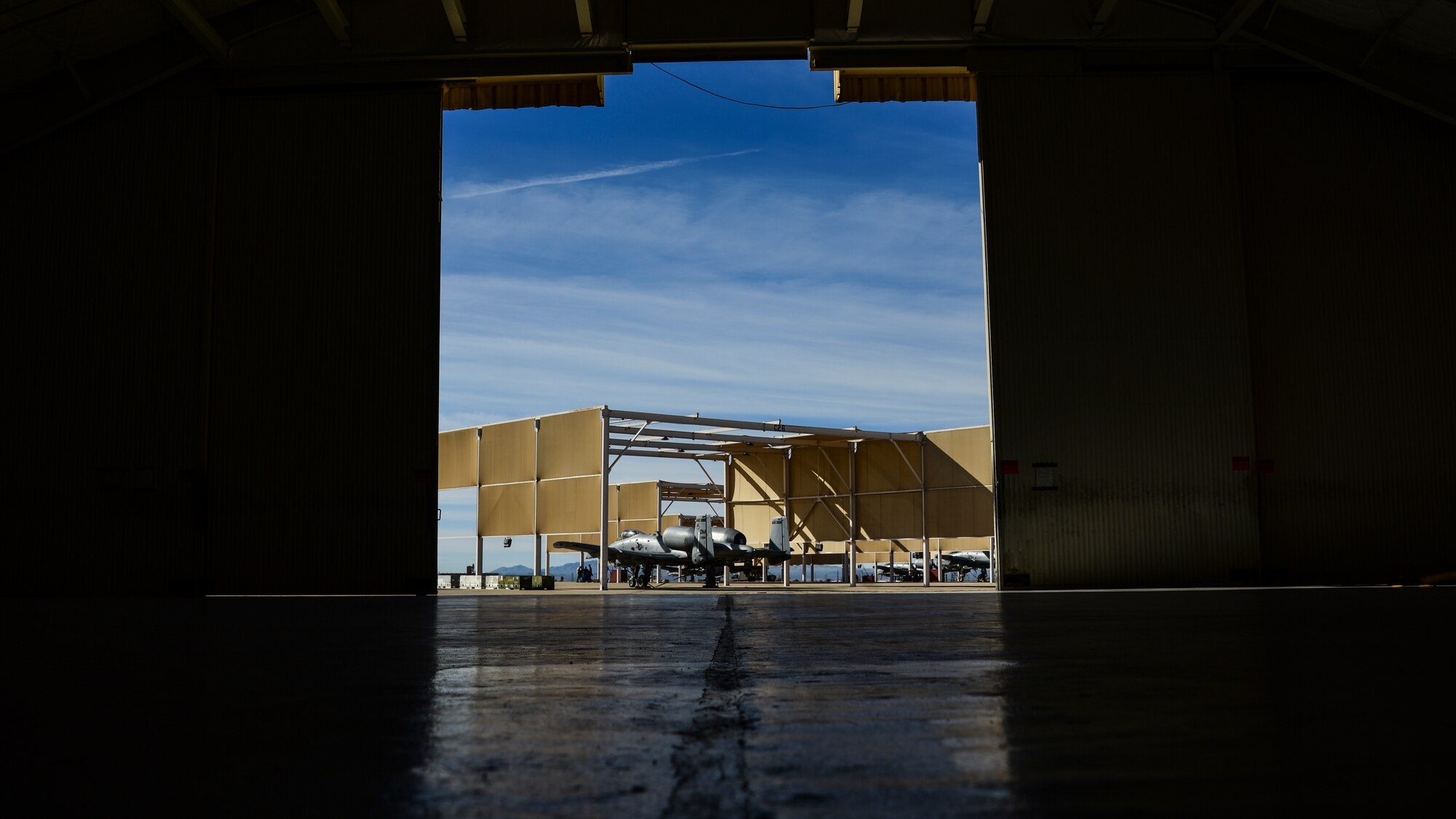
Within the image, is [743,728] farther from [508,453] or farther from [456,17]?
[508,453]

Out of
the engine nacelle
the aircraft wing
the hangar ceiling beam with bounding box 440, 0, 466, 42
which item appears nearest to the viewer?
the hangar ceiling beam with bounding box 440, 0, 466, 42

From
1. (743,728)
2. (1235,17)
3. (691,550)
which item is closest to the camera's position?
(743,728)

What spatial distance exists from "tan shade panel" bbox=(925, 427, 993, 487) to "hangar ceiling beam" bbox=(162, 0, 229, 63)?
2499cm

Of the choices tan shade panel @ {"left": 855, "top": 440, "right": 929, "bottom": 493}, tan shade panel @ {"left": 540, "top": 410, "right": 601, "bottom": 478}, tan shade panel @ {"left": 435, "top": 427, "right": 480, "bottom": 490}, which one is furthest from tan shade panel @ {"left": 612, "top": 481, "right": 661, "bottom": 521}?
tan shade panel @ {"left": 540, "top": 410, "right": 601, "bottom": 478}

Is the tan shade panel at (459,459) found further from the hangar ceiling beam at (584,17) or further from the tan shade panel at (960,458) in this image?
the hangar ceiling beam at (584,17)

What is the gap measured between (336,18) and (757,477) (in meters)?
27.4

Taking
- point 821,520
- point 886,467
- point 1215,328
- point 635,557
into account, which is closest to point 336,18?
point 1215,328

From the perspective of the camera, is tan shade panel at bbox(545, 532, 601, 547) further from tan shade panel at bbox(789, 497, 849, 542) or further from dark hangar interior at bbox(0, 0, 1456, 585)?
dark hangar interior at bbox(0, 0, 1456, 585)

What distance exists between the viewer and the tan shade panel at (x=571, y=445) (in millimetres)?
34562

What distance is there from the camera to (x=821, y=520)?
136 ft

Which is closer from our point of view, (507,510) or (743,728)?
(743,728)

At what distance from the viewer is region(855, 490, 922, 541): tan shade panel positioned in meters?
37.9

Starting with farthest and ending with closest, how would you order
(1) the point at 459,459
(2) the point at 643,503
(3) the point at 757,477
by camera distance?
(2) the point at 643,503 → (3) the point at 757,477 → (1) the point at 459,459

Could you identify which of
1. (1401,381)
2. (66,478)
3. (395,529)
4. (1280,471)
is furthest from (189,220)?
(1401,381)
